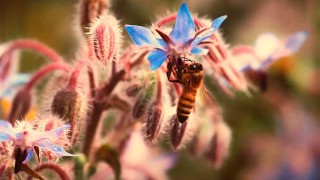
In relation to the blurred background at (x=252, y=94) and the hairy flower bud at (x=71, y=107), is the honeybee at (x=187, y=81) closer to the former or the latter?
the hairy flower bud at (x=71, y=107)

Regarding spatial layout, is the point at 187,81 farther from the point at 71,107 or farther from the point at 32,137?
the point at 32,137

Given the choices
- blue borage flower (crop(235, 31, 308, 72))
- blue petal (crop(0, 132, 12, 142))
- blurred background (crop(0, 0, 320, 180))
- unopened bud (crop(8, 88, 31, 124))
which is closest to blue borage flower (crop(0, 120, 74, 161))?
→ blue petal (crop(0, 132, 12, 142))

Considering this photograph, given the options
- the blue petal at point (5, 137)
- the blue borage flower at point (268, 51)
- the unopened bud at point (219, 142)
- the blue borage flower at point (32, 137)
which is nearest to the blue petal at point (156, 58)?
the blue borage flower at point (32, 137)

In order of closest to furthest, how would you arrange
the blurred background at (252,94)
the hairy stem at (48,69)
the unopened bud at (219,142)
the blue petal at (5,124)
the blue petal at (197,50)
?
the blue petal at (5,124), the blue petal at (197,50), the hairy stem at (48,69), the unopened bud at (219,142), the blurred background at (252,94)

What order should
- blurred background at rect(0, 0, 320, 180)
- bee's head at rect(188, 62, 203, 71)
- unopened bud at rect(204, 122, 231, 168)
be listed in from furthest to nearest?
1. blurred background at rect(0, 0, 320, 180)
2. unopened bud at rect(204, 122, 231, 168)
3. bee's head at rect(188, 62, 203, 71)

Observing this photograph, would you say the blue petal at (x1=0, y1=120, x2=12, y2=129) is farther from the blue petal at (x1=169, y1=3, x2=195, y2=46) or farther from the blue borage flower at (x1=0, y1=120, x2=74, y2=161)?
the blue petal at (x1=169, y1=3, x2=195, y2=46)
